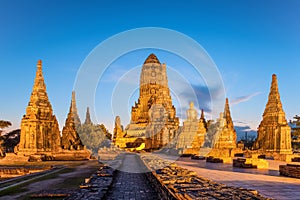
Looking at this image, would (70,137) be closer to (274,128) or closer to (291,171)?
(274,128)

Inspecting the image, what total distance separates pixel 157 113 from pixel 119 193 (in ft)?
154

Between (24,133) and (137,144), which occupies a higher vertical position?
(24,133)

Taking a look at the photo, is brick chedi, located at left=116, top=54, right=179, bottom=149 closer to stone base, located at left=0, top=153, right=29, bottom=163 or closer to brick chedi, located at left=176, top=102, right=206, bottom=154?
brick chedi, located at left=176, top=102, right=206, bottom=154

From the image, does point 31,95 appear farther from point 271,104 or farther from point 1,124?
point 271,104

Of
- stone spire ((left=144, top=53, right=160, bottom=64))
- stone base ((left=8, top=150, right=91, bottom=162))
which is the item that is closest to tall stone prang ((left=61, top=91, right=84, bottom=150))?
stone base ((left=8, top=150, right=91, bottom=162))

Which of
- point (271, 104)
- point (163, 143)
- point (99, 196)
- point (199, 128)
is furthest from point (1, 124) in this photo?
point (99, 196)

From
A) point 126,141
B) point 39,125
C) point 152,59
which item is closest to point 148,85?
point 152,59

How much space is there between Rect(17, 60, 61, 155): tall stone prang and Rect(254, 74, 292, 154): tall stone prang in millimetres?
28228

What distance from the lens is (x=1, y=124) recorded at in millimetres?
45125

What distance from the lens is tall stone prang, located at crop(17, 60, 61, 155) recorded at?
130ft

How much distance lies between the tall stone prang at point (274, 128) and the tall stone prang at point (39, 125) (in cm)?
2823

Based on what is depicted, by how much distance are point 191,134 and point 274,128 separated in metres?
11.6

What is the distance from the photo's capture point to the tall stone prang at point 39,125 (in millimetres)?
39500

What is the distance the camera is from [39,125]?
40.9 meters
